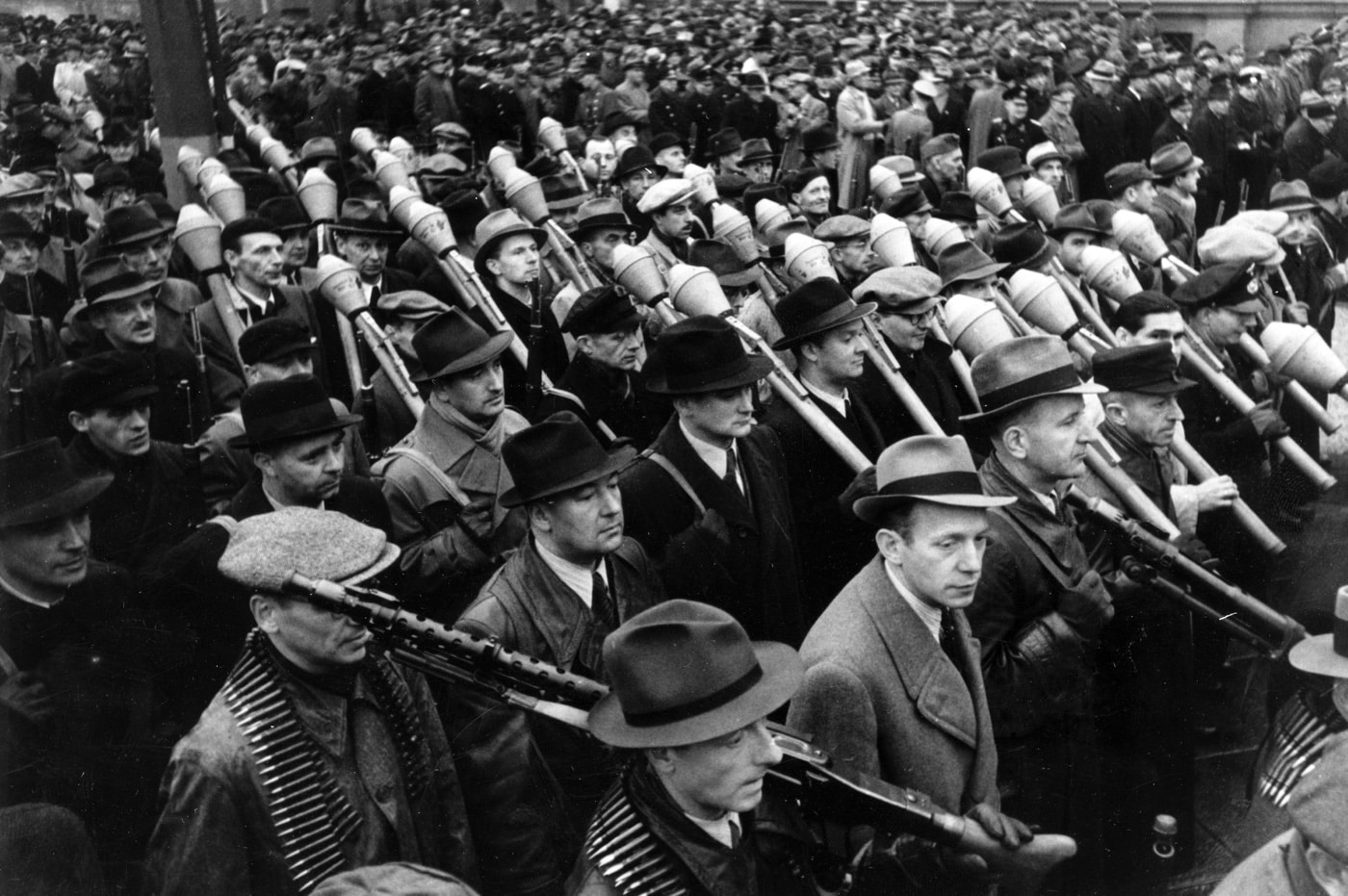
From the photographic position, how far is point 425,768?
148 inches

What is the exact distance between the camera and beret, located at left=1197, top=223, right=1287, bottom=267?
8.38 metres

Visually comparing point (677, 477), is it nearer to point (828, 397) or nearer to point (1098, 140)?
point (828, 397)

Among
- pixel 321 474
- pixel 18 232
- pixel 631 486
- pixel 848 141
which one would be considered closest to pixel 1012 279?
pixel 631 486

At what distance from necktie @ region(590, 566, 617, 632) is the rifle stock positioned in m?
0.68

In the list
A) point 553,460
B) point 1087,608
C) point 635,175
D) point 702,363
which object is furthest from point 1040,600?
point 635,175

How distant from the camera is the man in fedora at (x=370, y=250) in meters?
8.16

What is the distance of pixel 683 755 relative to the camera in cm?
317

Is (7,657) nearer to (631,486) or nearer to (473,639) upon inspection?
(473,639)

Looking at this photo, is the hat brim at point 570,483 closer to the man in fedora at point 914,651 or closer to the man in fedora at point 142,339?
the man in fedora at point 914,651

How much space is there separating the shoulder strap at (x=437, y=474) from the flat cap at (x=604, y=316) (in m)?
1.22

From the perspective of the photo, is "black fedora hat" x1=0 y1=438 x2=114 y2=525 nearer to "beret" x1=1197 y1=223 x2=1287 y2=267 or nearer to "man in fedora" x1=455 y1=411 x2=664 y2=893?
"man in fedora" x1=455 y1=411 x2=664 y2=893

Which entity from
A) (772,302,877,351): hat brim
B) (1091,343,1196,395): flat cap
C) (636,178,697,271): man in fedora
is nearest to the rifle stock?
(1091,343,1196,395): flat cap

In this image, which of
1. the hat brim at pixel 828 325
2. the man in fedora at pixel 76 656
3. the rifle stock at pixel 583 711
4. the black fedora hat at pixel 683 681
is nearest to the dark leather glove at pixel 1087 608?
the rifle stock at pixel 583 711

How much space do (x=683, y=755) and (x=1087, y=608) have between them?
1883 mm
